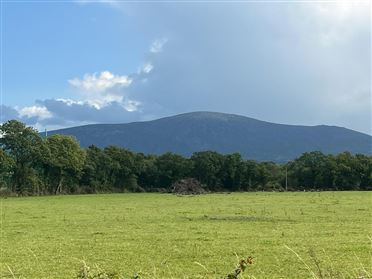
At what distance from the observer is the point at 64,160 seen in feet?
282

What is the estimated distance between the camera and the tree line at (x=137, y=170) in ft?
278

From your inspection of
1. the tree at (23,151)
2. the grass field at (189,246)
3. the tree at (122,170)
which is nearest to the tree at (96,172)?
the tree at (122,170)

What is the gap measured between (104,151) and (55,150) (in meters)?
13.1

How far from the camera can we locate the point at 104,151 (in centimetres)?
9812

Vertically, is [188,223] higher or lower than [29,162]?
lower

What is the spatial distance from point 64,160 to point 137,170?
16530 millimetres

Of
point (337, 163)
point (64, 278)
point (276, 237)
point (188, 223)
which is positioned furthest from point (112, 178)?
point (64, 278)

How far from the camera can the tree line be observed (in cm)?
8475

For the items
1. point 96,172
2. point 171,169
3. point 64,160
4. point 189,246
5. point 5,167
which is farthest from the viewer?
point 171,169

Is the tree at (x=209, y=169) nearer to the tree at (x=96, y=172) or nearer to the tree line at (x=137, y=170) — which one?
the tree line at (x=137, y=170)

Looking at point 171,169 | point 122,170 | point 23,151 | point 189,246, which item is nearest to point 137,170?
point 122,170

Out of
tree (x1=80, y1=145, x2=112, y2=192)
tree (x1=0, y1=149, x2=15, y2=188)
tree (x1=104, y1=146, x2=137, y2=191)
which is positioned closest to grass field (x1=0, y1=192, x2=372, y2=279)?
tree (x1=0, y1=149, x2=15, y2=188)

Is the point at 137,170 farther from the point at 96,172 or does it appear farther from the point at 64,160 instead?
the point at 64,160

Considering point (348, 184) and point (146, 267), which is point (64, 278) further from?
point (348, 184)
